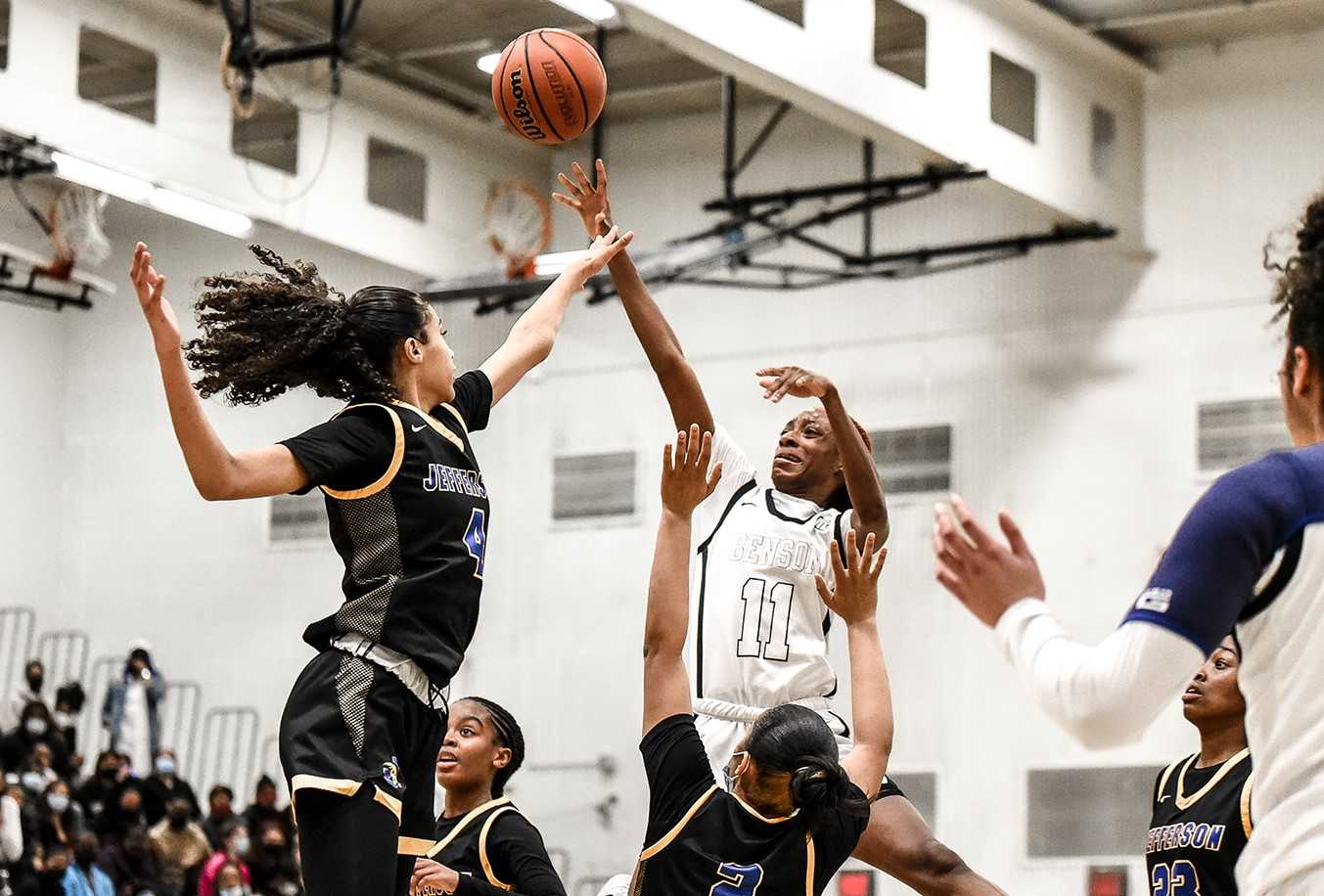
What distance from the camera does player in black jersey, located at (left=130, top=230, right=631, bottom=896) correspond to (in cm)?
462

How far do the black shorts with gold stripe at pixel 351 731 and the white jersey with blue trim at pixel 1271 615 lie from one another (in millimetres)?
2222

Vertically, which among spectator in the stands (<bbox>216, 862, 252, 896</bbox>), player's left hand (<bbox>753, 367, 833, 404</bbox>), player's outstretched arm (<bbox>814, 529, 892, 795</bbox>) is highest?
player's left hand (<bbox>753, 367, 833, 404</bbox>)

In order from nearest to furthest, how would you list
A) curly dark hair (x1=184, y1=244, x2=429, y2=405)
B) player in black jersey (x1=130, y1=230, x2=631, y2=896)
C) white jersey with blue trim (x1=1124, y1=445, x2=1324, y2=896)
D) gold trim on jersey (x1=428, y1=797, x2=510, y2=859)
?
1. white jersey with blue trim (x1=1124, y1=445, x2=1324, y2=896)
2. player in black jersey (x1=130, y1=230, x2=631, y2=896)
3. curly dark hair (x1=184, y1=244, x2=429, y2=405)
4. gold trim on jersey (x1=428, y1=797, x2=510, y2=859)

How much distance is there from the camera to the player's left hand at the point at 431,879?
5.57 metres

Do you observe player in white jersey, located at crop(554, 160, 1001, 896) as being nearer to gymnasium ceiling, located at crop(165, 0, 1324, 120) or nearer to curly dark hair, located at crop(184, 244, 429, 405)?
curly dark hair, located at crop(184, 244, 429, 405)

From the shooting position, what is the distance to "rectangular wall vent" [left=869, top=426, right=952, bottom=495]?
57.9 ft

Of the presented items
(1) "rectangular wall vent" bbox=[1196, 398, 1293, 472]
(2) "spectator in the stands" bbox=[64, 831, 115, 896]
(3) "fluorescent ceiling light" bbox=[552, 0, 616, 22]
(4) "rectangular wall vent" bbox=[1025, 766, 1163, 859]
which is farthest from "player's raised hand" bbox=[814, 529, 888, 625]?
(4) "rectangular wall vent" bbox=[1025, 766, 1163, 859]

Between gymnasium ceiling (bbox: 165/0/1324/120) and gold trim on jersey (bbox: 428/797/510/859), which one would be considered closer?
gold trim on jersey (bbox: 428/797/510/859)

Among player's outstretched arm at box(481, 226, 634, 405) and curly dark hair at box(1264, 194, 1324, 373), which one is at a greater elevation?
player's outstretched arm at box(481, 226, 634, 405)

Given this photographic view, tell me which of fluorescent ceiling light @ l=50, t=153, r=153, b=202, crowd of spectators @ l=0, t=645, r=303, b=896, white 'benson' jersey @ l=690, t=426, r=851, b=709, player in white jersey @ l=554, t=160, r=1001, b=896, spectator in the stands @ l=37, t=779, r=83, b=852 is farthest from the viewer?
fluorescent ceiling light @ l=50, t=153, r=153, b=202

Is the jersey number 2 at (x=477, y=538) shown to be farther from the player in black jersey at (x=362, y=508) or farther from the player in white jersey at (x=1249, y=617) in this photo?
the player in white jersey at (x=1249, y=617)

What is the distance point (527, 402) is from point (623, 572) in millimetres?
2090

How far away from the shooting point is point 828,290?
61.0ft

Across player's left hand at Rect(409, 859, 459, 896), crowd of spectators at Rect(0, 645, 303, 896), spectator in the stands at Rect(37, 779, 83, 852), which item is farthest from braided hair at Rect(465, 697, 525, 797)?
spectator in the stands at Rect(37, 779, 83, 852)
